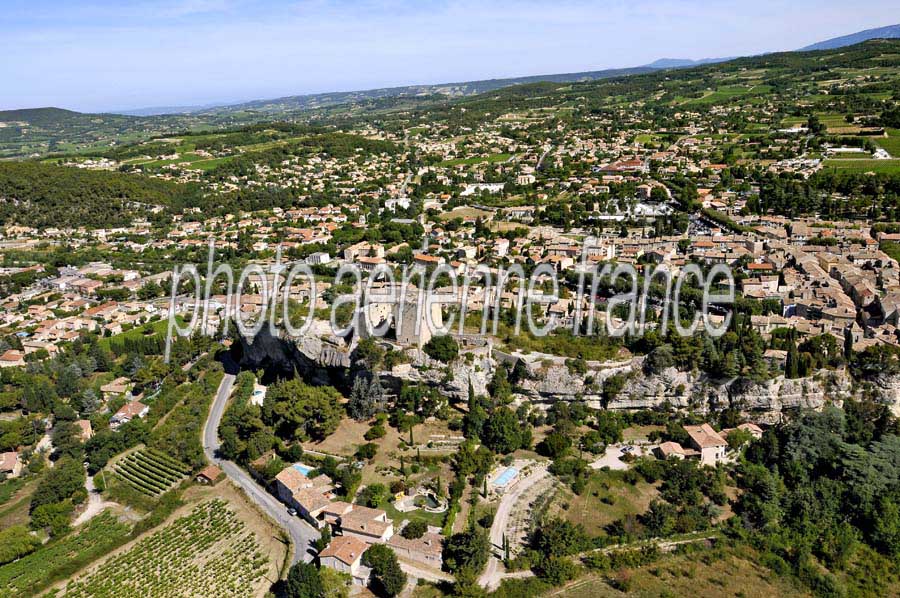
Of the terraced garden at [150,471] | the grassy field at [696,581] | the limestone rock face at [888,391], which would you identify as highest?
the limestone rock face at [888,391]

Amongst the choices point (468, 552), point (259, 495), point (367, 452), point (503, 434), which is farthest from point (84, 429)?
point (468, 552)

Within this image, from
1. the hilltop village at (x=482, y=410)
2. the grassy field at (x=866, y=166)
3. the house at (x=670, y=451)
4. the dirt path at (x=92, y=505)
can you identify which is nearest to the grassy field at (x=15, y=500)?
the hilltop village at (x=482, y=410)

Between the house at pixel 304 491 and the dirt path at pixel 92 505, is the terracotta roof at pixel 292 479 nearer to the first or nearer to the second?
the house at pixel 304 491

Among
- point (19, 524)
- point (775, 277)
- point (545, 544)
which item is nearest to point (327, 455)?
point (545, 544)

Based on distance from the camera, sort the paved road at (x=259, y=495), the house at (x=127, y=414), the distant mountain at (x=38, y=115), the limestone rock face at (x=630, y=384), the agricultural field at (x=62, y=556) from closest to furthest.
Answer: the agricultural field at (x=62, y=556) < the paved road at (x=259, y=495) < the limestone rock face at (x=630, y=384) < the house at (x=127, y=414) < the distant mountain at (x=38, y=115)

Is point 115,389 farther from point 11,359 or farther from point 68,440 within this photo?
point 11,359

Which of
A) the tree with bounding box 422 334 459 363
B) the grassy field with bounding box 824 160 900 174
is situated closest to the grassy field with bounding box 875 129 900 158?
the grassy field with bounding box 824 160 900 174

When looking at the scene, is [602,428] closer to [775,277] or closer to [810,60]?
[775,277]
